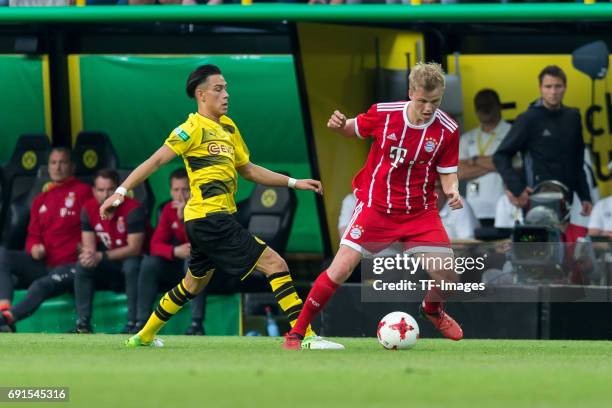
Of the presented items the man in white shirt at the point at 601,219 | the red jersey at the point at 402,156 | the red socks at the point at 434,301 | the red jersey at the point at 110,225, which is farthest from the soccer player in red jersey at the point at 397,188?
the red jersey at the point at 110,225

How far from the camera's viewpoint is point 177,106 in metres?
15.0

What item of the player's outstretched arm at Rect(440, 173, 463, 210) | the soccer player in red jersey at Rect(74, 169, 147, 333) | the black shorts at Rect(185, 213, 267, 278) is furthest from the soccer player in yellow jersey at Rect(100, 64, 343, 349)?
the soccer player in red jersey at Rect(74, 169, 147, 333)

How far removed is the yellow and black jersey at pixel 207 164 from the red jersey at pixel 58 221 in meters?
4.54

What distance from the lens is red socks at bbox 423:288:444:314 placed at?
9.30 metres

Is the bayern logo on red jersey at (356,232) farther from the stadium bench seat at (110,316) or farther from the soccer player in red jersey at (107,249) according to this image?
the stadium bench seat at (110,316)

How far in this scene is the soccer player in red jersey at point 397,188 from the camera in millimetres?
8883

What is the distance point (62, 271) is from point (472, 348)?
4773 mm

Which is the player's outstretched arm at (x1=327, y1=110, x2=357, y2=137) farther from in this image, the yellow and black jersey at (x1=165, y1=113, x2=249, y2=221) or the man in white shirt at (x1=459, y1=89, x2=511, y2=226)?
the man in white shirt at (x1=459, y1=89, x2=511, y2=226)

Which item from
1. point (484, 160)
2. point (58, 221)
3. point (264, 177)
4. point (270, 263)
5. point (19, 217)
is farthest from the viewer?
point (19, 217)

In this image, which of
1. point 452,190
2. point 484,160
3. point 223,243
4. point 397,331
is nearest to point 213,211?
point 223,243

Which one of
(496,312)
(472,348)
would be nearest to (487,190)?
(496,312)

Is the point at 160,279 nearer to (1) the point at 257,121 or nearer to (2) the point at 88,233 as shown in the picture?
(2) the point at 88,233

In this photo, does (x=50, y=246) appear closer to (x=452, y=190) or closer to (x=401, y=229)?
(x=401, y=229)

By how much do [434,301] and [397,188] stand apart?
29.7 inches
